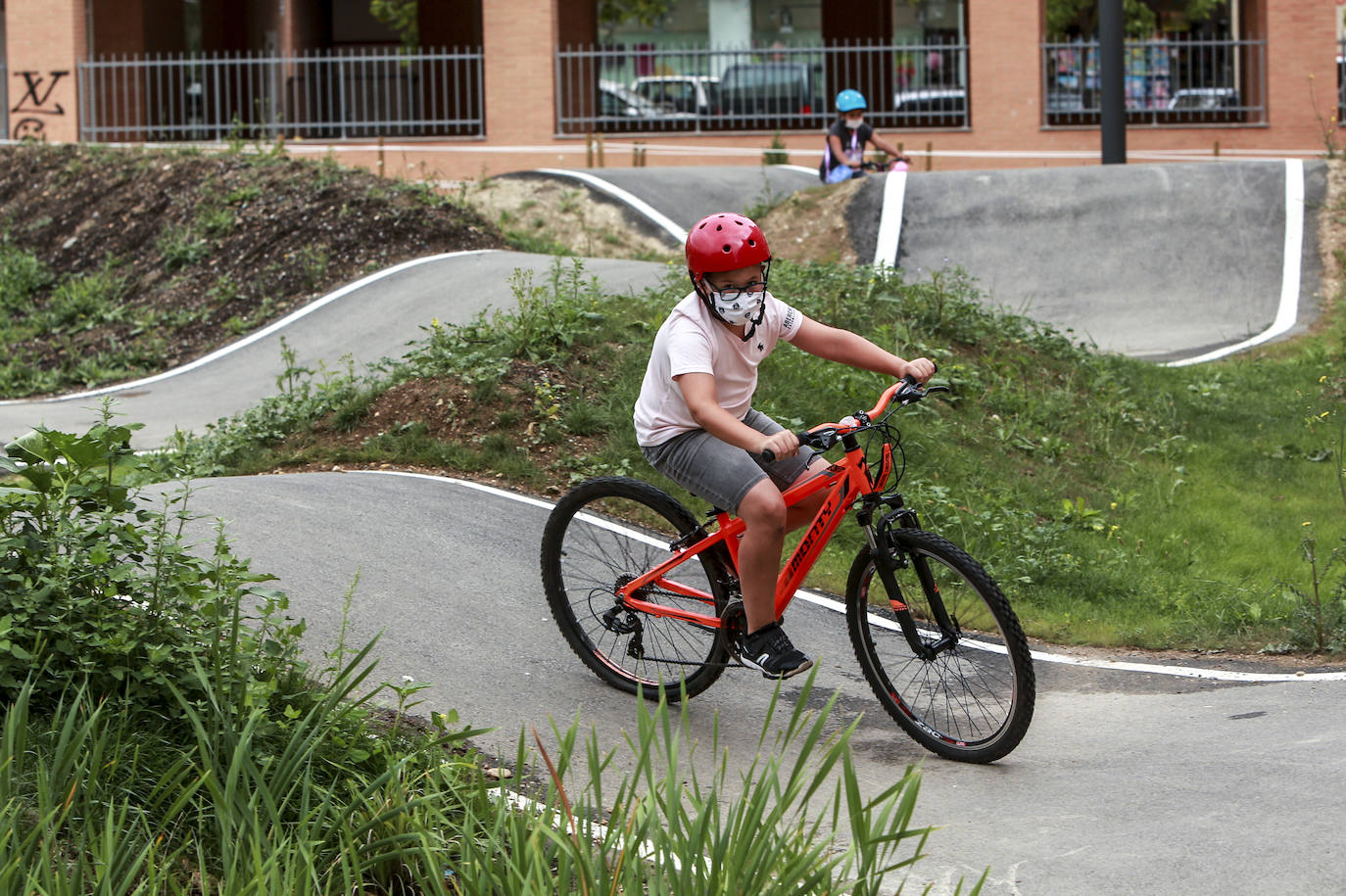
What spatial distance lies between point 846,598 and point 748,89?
838 inches

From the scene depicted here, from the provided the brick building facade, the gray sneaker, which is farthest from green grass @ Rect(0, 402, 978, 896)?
the brick building facade

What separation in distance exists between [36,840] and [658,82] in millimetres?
23771

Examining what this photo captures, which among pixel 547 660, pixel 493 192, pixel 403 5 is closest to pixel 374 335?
pixel 493 192

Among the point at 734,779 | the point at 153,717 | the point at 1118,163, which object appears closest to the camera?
the point at 153,717

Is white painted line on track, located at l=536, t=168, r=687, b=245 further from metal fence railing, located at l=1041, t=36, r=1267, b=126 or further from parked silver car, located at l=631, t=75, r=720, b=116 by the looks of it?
metal fence railing, located at l=1041, t=36, r=1267, b=126

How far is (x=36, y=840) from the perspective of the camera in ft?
11.0

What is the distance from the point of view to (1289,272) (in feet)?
48.2

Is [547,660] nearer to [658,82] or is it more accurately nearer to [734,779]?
[734,779]

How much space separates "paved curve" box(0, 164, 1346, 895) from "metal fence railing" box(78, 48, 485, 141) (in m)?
17.9

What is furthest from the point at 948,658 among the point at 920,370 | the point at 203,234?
the point at 203,234

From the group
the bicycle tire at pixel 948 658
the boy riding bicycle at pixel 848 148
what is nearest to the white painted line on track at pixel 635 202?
the boy riding bicycle at pixel 848 148

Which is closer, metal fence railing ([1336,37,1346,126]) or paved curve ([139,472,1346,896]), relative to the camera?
paved curve ([139,472,1346,896])

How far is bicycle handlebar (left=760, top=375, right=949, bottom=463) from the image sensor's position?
4.69 m

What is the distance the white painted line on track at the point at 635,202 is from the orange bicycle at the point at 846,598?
438 inches
